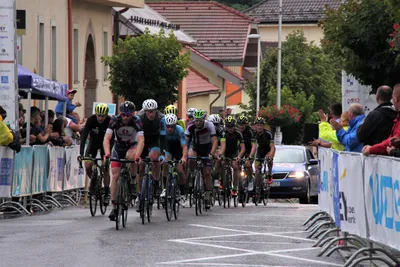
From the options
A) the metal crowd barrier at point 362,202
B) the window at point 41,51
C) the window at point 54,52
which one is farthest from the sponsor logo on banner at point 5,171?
the window at point 54,52

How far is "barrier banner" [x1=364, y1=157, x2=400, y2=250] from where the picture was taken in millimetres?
11156

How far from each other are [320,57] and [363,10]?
188 feet

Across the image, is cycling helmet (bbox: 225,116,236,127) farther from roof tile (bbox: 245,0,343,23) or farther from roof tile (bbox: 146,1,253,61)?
roof tile (bbox: 245,0,343,23)

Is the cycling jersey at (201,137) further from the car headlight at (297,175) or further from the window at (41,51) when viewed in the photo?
the window at (41,51)

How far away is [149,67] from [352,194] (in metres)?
27.6

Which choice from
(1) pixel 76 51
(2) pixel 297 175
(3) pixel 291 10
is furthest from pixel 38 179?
(3) pixel 291 10

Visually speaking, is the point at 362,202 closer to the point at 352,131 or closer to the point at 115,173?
the point at 352,131

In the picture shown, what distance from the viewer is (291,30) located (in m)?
115

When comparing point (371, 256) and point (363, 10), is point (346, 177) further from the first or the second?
point (363, 10)

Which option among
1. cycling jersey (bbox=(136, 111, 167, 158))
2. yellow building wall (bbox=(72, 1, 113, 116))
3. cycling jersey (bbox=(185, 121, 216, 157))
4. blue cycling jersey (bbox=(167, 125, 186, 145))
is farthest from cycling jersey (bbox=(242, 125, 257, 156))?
yellow building wall (bbox=(72, 1, 113, 116))

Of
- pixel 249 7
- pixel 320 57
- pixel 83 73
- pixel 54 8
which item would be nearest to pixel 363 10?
pixel 54 8

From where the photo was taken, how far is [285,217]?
2302cm

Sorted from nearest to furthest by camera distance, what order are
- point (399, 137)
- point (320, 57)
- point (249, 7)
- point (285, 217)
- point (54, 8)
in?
point (399, 137)
point (285, 217)
point (54, 8)
point (320, 57)
point (249, 7)

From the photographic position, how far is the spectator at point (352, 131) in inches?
660
